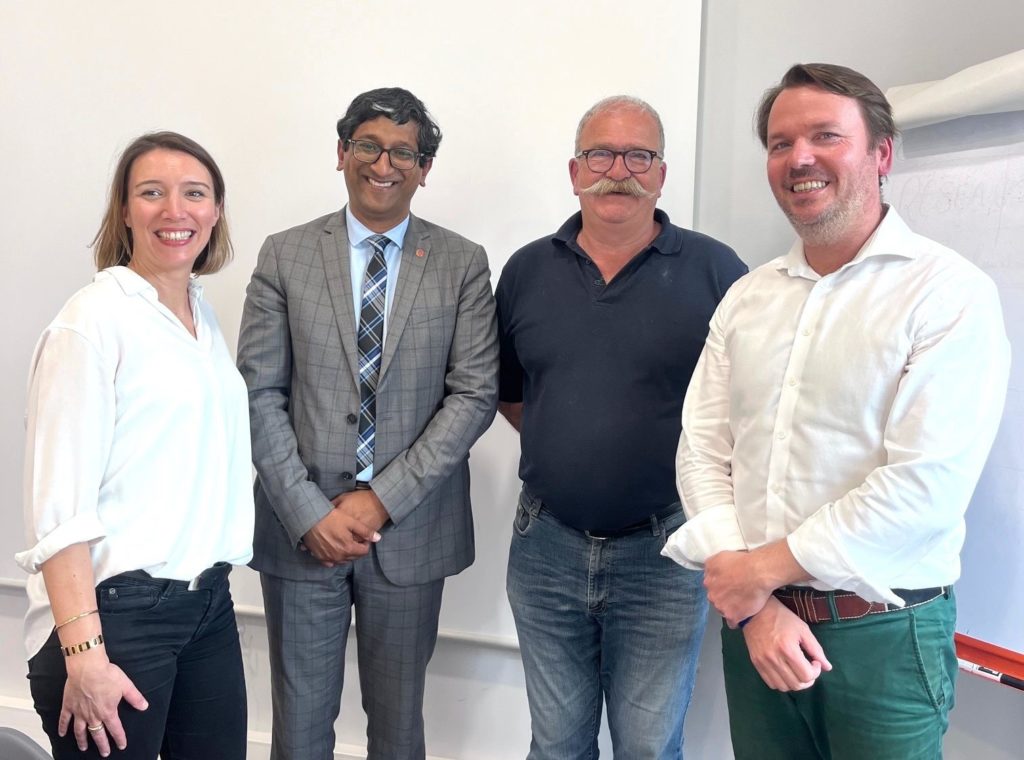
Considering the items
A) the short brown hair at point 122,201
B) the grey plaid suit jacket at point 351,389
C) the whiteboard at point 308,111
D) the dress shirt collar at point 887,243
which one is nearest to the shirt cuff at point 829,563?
the dress shirt collar at point 887,243

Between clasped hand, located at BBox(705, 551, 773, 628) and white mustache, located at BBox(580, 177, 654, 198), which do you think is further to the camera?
white mustache, located at BBox(580, 177, 654, 198)

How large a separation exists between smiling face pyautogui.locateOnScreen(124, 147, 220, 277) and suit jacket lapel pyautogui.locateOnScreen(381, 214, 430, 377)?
43 centimetres

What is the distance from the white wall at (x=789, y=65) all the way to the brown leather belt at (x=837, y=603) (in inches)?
37.0

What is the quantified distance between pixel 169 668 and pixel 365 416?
623 mm

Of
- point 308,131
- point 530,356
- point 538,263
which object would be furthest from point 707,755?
point 308,131

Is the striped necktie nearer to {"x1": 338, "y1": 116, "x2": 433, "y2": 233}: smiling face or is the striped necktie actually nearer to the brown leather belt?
{"x1": 338, "y1": 116, "x2": 433, "y2": 233}: smiling face

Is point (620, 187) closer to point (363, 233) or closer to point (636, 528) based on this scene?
point (363, 233)

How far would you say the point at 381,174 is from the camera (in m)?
1.77

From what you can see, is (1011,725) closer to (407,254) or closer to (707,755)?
(707,755)

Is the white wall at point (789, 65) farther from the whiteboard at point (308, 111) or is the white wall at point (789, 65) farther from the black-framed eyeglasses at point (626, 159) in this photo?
the black-framed eyeglasses at point (626, 159)

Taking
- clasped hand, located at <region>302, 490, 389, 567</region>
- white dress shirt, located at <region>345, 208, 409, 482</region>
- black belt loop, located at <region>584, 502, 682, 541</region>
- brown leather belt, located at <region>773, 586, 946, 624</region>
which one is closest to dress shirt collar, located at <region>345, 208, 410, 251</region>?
white dress shirt, located at <region>345, 208, 409, 482</region>

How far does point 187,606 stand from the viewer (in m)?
1.42

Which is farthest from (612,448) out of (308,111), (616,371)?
(308,111)

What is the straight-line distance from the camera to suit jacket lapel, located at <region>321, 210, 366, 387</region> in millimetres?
1759
